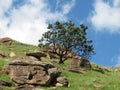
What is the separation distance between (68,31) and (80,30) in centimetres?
285

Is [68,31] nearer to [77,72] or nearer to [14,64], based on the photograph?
[77,72]

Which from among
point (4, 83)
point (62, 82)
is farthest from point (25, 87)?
point (62, 82)

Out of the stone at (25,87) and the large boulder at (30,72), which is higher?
the large boulder at (30,72)

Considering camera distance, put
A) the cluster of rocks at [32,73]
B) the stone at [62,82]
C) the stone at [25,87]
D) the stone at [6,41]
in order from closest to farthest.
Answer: the stone at [25,87], the cluster of rocks at [32,73], the stone at [62,82], the stone at [6,41]

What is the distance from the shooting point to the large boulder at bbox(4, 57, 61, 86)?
1976 inches

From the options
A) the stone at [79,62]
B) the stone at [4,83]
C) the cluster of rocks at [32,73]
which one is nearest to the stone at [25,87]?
the stone at [4,83]

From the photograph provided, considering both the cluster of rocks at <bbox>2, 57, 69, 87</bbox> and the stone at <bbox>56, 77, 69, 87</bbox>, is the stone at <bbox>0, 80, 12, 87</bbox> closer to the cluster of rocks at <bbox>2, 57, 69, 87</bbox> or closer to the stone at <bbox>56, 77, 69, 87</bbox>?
the cluster of rocks at <bbox>2, 57, 69, 87</bbox>

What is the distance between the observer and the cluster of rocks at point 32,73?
1975 inches

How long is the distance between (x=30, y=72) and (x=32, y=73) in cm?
33

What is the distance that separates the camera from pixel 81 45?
3290 inches

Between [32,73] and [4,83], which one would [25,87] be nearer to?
[4,83]

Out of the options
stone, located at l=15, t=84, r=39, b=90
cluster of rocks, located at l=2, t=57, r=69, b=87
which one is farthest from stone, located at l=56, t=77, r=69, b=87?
stone, located at l=15, t=84, r=39, b=90

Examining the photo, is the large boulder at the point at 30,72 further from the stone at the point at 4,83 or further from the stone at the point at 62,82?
the stone at the point at 4,83

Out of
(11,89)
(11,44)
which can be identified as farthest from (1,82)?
(11,44)
